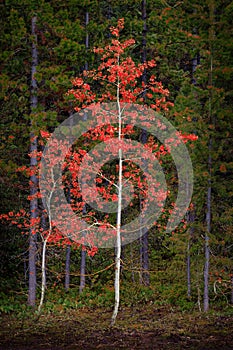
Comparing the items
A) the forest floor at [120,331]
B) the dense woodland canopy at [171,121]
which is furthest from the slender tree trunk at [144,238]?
the forest floor at [120,331]

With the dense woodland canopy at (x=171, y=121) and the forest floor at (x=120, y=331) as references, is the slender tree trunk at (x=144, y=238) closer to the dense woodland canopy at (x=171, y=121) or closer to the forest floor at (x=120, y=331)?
the dense woodland canopy at (x=171, y=121)

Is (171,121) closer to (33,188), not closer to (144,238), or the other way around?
(144,238)

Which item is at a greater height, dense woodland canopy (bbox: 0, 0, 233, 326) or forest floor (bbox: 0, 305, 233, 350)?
dense woodland canopy (bbox: 0, 0, 233, 326)

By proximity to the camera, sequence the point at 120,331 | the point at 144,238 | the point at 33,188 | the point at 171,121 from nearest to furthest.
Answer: the point at 120,331
the point at 33,188
the point at 171,121
the point at 144,238

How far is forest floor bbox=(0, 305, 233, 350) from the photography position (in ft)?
40.7

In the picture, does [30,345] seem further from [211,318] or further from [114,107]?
[114,107]

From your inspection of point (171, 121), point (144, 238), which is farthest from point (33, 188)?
point (171, 121)

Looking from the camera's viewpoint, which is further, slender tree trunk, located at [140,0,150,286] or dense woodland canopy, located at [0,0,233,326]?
slender tree trunk, located at [140,0,150,286]

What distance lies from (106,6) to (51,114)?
11.7 meters

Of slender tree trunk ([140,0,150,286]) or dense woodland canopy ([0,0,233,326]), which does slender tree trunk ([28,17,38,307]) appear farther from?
slender tree trunk ([140,0,150,286])

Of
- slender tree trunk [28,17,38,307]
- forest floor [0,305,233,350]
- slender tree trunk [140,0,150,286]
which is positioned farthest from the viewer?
slender tree trunk [140,0,150,286]

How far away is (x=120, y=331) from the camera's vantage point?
14031 millimetres

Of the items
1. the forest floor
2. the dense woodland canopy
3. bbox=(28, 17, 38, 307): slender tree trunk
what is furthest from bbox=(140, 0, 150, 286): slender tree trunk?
bbox=(28, 17, 38, 307): slender tree trunk

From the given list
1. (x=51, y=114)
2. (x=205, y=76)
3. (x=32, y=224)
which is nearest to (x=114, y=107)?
(x=51, y=114)
